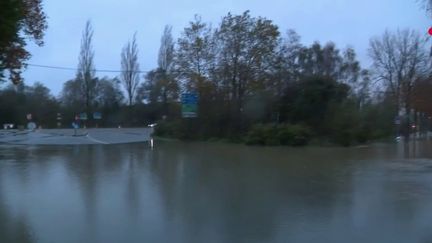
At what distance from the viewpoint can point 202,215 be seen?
10.0m

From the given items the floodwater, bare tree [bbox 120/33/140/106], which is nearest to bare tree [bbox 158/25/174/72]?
bare tree [bbox 120/33/140/106]

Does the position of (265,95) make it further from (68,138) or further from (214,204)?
(214,204)

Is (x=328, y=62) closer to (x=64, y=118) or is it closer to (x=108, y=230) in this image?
(x=64, y=118)

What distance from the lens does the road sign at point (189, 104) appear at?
136 ft

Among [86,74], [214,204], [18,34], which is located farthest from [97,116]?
[214,204]

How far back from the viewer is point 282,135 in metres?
36.3

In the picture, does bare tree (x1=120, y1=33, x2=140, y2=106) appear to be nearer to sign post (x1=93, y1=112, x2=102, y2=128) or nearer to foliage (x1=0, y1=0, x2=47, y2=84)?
sign post (x1=93, y1=112, x2=102, y2=128)

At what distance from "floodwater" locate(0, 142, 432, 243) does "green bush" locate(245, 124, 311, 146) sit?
16.3 meters

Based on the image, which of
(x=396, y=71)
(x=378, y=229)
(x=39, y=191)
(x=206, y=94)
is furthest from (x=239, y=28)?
(x=378, y=229)

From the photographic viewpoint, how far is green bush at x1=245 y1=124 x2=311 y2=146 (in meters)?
36.0

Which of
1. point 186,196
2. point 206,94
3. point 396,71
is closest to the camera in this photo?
point 186,196

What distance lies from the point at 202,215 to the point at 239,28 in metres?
35.9

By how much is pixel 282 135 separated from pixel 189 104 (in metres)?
9.10

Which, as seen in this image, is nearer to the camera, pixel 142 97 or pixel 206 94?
pixel 206 94
